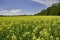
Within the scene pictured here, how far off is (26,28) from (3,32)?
120 centimetres

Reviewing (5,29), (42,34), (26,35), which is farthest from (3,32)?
(42,34)

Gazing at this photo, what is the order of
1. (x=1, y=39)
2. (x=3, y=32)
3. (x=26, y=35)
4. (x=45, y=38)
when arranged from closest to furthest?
(x=45, y=38) < (x=26, y=35) < (x=1, y=39) < (x=3, y=32)

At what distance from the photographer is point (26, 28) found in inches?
401

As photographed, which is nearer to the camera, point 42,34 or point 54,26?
point 42,34

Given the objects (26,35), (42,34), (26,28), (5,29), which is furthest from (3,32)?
(42,34)

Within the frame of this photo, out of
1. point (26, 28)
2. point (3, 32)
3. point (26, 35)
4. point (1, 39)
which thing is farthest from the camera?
point (26, 28)

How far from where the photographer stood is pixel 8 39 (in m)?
8.20

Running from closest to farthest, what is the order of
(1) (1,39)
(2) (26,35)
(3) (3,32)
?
(2) (26,35)
(1) (1,39)
(3) (3,32)

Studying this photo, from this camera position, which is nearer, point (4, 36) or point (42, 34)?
point (42, 34)

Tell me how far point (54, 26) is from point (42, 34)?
3.31 m

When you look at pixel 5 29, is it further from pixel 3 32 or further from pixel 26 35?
pixel 26 35

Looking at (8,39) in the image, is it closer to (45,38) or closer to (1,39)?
(1,39)

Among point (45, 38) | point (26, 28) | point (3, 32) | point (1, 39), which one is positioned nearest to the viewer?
point (45, 38)

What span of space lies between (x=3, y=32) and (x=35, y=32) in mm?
1451
